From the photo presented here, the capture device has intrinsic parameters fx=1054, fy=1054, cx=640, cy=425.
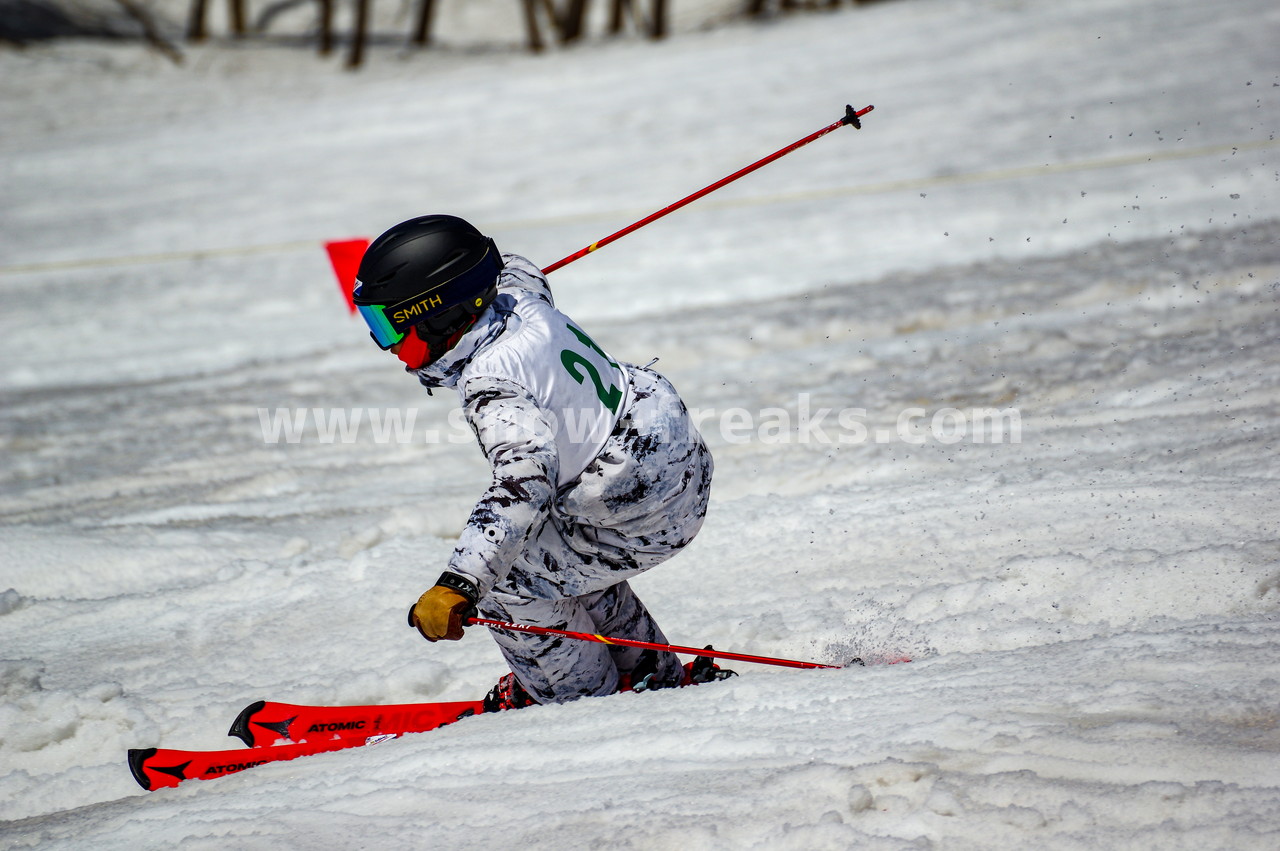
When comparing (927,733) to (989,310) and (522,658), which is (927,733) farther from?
(989,310)

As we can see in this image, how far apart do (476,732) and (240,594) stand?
5.98 ft

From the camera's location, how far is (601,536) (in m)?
2.88

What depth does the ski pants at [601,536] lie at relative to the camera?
9.12 ft

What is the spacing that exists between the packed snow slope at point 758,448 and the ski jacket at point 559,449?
470 mm

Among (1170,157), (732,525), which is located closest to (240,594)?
(732,525)

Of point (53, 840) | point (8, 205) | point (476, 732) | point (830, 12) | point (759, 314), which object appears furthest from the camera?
point (830, 12)

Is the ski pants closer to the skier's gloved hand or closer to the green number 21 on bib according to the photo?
the green number 21 on bib

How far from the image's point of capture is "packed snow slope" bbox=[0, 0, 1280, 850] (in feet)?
7.97

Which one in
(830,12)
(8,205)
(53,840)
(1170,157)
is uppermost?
(830,12)

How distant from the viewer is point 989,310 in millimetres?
7023

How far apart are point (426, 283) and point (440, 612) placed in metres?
0.83

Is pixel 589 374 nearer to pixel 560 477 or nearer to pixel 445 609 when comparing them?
pixel 560 477

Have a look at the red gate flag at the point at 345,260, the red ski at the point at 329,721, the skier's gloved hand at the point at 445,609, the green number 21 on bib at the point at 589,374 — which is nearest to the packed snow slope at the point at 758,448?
the red ski at the point at 329,721

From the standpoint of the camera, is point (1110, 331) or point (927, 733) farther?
point (1110, 331)
